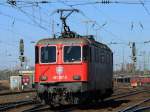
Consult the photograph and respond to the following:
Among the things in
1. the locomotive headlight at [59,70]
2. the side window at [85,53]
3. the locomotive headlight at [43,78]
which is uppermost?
the side window at [85,53]

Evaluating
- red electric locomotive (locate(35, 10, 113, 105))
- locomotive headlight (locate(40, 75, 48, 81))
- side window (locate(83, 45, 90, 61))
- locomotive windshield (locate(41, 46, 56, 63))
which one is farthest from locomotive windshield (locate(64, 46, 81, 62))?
locomotive headlight (locate(40, 75, 48, 81))

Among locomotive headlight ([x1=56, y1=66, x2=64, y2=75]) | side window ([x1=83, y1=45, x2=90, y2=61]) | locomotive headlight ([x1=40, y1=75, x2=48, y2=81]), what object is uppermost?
side window ([x1=83, y1=45, x2=90, y2=61])

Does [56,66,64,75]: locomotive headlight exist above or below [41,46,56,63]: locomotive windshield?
below

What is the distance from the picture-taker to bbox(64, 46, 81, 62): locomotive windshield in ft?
81.4

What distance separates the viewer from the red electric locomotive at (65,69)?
957 inches

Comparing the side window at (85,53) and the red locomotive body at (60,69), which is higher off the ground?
the side window at (85,53)

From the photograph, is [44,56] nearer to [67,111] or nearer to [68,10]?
[67,111]

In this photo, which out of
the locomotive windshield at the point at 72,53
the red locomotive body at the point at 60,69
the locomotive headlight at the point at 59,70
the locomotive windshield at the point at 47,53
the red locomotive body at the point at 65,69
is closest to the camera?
the red locomotive body at the point at 65,69

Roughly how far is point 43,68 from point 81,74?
1.92 meters

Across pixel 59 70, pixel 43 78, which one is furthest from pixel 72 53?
pixel 43 78

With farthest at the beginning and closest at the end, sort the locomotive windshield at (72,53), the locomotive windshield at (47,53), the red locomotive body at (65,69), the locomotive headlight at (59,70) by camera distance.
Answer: the locomotive windshield at (47,53)
the locomotive windshield at (72,53)
the locomotive headlight at (59,70)
the red locomotive body at (65,69)

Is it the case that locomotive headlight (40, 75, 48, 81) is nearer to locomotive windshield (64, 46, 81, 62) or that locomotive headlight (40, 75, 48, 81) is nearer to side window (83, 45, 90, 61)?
locomotive windshield (64, 46, 81, 62)

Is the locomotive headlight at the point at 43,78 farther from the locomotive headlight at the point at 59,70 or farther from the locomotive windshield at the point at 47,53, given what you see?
the locomotive windshield at the point at 47,53

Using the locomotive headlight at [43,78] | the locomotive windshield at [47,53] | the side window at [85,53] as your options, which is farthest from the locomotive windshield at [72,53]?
the locomotive headlight at [43,78]
